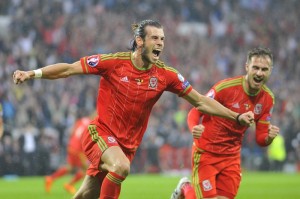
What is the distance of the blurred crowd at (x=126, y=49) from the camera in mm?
22531

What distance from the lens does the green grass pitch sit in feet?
51.5

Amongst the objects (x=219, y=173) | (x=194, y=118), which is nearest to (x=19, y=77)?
(x=194, y=118)

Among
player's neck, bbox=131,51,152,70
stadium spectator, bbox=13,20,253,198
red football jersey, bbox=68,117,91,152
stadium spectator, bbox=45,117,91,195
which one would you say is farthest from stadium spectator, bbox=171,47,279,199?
red football jersey, bbox=68,117,91,152

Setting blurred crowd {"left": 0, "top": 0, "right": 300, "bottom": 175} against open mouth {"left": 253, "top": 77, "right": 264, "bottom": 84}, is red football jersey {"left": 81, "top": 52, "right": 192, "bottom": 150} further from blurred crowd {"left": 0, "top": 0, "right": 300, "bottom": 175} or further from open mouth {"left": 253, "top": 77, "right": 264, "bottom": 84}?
blurred crowd {"left": 0, "top": 0, "right": 300, "bottom": 175}

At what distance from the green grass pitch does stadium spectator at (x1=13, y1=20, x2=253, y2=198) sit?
650cm

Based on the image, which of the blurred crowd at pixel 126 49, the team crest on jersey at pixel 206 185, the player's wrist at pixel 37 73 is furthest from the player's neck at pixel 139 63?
the blurred crowd at pixel 126 49

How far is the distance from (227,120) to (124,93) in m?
1.45

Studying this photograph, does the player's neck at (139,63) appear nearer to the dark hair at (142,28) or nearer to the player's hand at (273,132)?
the dark hair at (142,28)

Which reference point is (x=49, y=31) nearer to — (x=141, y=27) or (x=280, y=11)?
(x=280, y=11)

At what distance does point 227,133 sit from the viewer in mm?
9234

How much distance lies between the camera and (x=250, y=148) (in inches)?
A: 1005

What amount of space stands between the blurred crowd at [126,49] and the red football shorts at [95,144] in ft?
43.7

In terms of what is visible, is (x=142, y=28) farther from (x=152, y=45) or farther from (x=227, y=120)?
(x=227, y=120)

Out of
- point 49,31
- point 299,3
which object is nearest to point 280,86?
point 299,3
